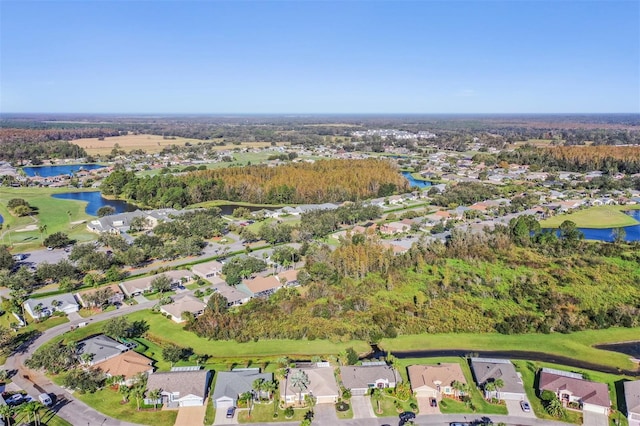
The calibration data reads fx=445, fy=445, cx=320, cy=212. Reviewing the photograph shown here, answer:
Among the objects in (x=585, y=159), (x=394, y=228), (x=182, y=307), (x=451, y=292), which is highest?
(x=585, y=159)

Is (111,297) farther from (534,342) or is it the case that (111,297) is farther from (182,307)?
(534,342)

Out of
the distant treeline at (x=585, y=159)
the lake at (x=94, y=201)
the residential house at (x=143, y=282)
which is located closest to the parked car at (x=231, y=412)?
the residential house at (x=143, y=282)

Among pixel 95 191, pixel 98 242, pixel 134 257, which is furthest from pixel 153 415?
pixel 95 191

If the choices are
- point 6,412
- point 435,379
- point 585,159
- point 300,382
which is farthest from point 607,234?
point 6,412

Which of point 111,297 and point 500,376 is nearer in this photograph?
point 500,376

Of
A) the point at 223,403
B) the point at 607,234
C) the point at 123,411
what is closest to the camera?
the point at 123,411

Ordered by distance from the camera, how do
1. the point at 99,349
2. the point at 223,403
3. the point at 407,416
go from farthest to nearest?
1. the point at 99,349
2. the point at 223,403
3. the point at 407,416
